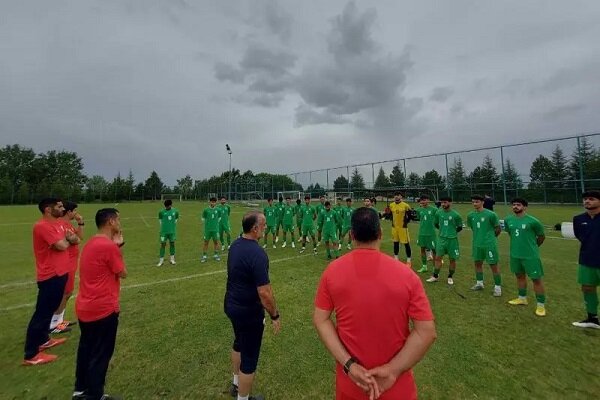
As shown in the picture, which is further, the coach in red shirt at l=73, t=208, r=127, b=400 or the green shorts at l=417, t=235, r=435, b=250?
the green shorts at l=417, t=235, r=435, b=250

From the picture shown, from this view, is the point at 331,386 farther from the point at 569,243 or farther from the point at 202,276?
the point at 569,243

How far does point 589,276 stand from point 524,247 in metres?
1.15

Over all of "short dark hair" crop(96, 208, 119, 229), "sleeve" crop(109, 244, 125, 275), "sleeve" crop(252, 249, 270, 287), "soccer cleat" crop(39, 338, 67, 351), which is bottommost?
"soccer cleat" crop(39, 338, 67, 351)

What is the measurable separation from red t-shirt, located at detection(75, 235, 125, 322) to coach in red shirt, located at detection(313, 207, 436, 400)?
8.84 feet

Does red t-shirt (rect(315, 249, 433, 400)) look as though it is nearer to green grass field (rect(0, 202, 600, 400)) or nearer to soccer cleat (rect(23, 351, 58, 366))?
green grass field (rect(0, 202, 600, 400))

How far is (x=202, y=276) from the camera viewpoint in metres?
8.97

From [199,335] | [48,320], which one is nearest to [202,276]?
[199,335]

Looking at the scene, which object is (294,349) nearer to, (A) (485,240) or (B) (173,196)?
(A) (485,240)

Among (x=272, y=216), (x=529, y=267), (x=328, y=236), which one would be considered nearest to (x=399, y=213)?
(x=328, y=236)

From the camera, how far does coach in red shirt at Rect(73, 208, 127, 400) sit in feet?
11.0

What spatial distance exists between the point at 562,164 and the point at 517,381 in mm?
22645

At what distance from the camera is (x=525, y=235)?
629cm

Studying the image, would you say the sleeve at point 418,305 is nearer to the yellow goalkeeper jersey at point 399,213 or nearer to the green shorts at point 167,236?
the yellow goalkeeper jersey at point 399,213

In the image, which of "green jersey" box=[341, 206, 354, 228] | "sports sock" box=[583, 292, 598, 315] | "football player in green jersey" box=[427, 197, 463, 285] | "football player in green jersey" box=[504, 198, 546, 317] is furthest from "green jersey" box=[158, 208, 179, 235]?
"sports sock" box=[583, 292, 598, 315]
